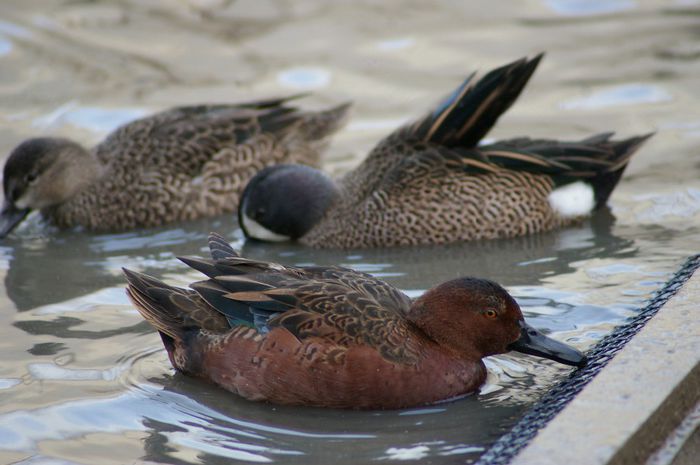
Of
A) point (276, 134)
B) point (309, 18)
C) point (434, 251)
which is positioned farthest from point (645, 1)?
point (434, 251)

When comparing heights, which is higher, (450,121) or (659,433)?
(450,121)

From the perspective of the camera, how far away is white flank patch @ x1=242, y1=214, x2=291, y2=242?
27.5 ft

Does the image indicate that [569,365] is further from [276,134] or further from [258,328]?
[276,134]

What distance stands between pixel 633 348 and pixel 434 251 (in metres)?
3.27

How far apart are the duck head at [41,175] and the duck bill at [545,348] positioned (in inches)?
183

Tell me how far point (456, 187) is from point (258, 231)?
56.9 inches

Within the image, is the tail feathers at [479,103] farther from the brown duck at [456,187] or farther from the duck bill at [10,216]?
the duck bill at [10,216]

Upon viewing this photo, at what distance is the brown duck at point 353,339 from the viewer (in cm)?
519

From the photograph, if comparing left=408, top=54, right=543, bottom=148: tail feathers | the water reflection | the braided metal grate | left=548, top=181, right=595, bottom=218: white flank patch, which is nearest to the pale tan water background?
the water reflection

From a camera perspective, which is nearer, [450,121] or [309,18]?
[450,121]

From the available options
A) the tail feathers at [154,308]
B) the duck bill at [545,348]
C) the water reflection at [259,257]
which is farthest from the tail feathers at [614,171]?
the tail feathers at [154,308]

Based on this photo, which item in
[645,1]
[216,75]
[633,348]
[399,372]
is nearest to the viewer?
[633,348]

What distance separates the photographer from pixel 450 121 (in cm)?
810

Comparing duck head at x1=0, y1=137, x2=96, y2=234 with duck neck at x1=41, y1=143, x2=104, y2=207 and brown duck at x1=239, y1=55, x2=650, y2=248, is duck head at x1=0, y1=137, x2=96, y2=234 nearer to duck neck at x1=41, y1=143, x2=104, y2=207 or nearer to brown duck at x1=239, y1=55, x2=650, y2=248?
duck neck at x1=41, y1=143, x2=104, y2=207
